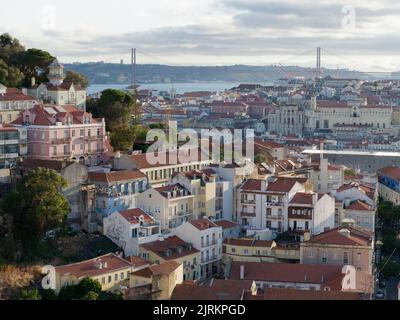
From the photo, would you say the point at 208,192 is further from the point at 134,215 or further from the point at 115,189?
the point at 134,215

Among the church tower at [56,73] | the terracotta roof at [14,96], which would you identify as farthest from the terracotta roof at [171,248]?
the church tower at [56,73]

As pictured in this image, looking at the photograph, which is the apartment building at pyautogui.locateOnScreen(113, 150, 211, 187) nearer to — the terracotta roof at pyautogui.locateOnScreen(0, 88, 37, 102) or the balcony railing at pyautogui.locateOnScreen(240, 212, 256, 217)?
the balcony railing at pyautogui.locateOnScreen(240, 212, 256, 217)

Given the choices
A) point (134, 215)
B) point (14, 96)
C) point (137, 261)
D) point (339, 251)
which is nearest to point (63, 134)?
point (14, 96)

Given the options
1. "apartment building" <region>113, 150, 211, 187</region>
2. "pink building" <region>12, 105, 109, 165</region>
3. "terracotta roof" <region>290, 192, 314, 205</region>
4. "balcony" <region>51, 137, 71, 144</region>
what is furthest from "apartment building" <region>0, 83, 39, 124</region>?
→ "terracotta roof" <region>290, 192, 314, 205</region>

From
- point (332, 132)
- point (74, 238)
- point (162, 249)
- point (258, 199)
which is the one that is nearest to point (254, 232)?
point (258, 199)

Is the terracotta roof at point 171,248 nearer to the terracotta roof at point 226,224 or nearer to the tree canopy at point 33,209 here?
the terracotta roof at point 226,224
